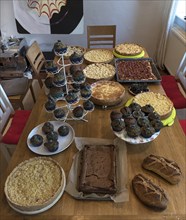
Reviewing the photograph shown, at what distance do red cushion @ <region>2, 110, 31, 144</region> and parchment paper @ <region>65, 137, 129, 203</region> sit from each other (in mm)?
649

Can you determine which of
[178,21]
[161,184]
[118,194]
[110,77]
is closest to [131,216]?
[118,194]

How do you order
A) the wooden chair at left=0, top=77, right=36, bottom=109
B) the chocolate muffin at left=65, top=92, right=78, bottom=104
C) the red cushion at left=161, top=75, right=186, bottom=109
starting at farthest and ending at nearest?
the wooden chair at left=0, top=77, right=36, bottom=109
the red cushion at left=161, top=75, right=186, bottom=109
the chocolate muffin at left=65, top=92, right=78, bottom=104

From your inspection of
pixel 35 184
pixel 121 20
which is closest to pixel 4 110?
pixel 35 184

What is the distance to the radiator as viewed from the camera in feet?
8.75

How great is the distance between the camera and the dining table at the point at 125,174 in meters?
0.79

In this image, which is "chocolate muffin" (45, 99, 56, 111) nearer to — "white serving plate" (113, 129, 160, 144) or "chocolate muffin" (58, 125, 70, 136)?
"chocolate muffin" (58, 125, 70, 136)

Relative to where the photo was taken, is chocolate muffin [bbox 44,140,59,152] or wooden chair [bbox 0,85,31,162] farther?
wooden chair [bbox 0,85,31,162]

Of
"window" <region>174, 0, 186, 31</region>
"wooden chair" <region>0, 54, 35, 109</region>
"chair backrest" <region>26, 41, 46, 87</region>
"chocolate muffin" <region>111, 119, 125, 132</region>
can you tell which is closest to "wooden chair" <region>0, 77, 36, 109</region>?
"wooden chair" <region>0, 54, 35, 109</region>

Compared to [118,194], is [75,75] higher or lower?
higher

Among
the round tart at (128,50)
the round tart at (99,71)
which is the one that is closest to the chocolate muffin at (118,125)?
the round tart at (99,71)

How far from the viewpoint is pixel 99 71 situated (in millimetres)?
1650

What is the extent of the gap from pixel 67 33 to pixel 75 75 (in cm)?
226

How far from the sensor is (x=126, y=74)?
1.61m

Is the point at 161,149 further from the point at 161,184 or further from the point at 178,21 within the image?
the point at 178,21
